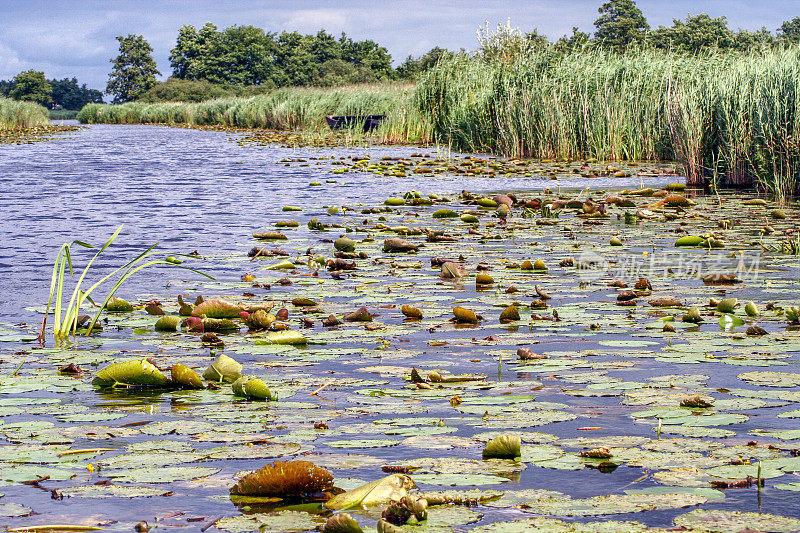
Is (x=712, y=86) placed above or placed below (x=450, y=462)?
above

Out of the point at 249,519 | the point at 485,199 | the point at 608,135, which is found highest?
the point at 608,135

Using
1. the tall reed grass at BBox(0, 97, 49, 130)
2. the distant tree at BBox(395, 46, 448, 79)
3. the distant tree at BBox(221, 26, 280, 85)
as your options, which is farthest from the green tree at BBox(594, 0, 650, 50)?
the tall reed grass at BBox(0, 97, 49, 130)

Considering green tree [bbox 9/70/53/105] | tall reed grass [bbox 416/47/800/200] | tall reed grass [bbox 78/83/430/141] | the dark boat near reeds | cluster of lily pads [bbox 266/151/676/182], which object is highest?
green tree [bbox 9/70/53/105]

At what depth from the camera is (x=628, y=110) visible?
14.3m

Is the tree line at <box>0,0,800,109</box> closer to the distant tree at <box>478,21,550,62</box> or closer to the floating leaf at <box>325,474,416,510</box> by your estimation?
the distant tree at <box>478,21,550,62</box>

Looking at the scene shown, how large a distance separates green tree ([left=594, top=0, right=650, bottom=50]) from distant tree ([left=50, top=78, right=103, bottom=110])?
A: 219ft

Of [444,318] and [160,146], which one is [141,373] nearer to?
[444,318]

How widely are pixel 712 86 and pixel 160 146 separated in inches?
737

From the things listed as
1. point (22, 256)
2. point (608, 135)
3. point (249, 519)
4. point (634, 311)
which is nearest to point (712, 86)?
point (608, 135)

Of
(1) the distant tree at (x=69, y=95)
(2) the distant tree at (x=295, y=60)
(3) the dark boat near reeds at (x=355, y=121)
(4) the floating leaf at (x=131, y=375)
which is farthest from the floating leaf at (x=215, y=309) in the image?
(1) the distant tree at (x=69, y=95)

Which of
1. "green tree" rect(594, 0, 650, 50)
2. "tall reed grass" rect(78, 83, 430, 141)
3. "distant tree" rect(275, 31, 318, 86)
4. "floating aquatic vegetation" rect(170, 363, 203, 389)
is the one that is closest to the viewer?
"floating aquatic vegetation" rect(170, 363, 203, 389)

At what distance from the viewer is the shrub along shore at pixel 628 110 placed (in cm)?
991

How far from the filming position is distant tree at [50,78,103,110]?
327 ft

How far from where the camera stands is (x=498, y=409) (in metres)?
2.79
